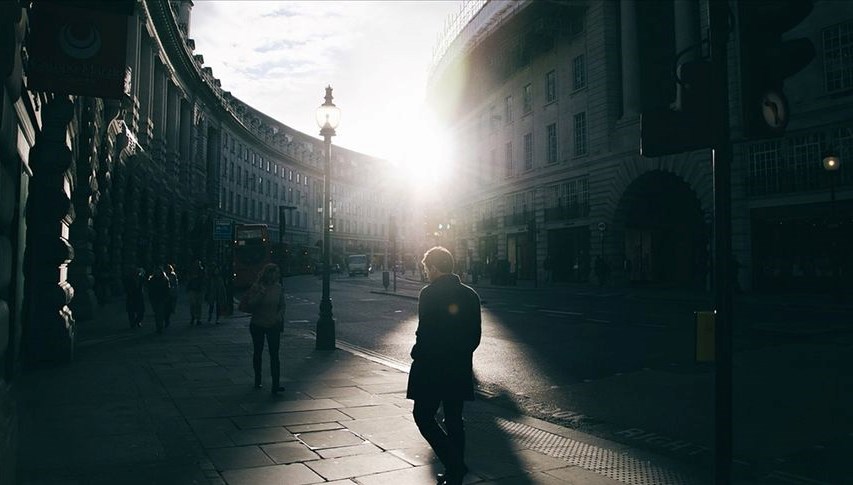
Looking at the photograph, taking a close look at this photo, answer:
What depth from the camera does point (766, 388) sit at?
25.9 ft

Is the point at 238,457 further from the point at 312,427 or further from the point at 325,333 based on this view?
the point at 325,333

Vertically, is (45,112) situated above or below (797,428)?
above

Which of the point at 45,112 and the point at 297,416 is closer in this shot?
the point at 297,416

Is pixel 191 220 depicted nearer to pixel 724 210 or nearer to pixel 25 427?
pixel 25 427

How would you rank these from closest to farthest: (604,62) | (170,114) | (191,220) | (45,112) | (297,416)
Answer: (297,416) → (45,112) → (604,62) → (170,114) → (191,220)

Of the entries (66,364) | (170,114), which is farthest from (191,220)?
(66,364)

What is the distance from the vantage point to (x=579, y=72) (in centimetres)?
3825

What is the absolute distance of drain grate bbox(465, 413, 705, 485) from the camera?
471 cm

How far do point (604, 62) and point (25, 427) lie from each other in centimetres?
3540

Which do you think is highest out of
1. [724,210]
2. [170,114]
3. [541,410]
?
[170,114]

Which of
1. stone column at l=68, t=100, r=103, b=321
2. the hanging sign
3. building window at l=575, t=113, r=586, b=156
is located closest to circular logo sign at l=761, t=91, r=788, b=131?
the hanging sign

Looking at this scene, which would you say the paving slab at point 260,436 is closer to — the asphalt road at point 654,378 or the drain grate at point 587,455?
the drain grate at point 587,455

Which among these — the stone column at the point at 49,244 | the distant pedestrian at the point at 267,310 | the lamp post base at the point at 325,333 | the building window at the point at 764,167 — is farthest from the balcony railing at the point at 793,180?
the stone column at the point at 49,244

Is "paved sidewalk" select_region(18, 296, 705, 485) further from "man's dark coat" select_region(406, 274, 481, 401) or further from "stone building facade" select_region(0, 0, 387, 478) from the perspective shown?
"man's dark coat" select_region(406, 274, 481, 401)
